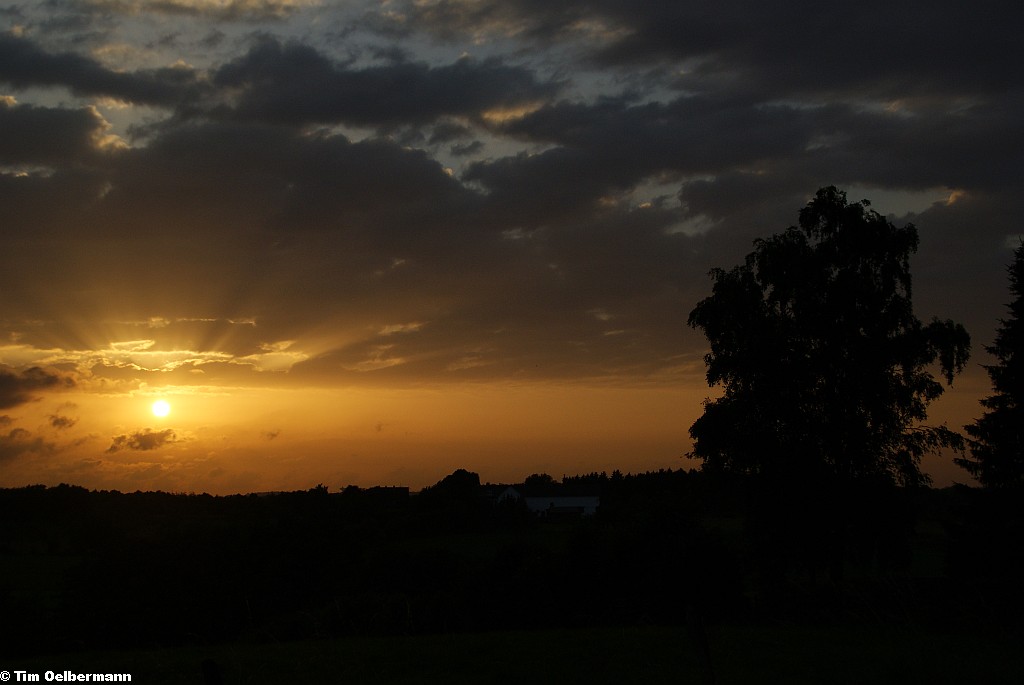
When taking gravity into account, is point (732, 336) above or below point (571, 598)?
above

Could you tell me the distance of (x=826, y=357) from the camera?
3241 cm

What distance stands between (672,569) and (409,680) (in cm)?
1459

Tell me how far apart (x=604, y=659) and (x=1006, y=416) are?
2336 centimetres

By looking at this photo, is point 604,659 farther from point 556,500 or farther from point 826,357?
point 556,500

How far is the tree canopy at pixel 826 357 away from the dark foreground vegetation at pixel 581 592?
1562mm

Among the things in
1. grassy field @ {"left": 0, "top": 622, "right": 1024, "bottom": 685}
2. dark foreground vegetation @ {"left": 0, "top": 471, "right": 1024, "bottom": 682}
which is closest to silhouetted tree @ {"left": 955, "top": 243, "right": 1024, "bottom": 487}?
dark foreground vegetation @ {"left": 0, "top": 471, "right": 1024, "bottom": 682}

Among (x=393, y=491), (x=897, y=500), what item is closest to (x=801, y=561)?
(x=897, y=500)

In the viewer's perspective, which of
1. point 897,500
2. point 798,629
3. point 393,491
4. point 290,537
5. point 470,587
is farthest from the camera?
point 393,491

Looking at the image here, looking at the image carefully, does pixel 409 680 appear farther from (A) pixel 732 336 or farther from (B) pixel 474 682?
(A) pixel 732 336

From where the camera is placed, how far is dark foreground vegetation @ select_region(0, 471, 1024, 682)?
19.4 metres

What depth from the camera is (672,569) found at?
29.3 metres

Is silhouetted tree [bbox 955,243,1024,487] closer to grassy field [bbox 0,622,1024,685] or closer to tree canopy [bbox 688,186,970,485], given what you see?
tree canopy [bbox 688,186,970,485]

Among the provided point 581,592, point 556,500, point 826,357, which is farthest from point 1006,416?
point 556,500

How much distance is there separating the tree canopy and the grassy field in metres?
11.1
